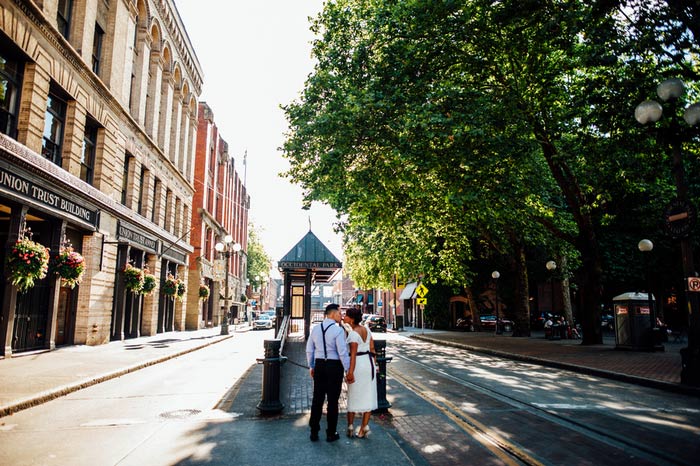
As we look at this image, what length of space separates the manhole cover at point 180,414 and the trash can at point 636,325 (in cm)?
1613

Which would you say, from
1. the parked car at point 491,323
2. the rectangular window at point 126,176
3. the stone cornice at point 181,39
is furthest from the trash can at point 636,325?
the stone cornice at point 181,39

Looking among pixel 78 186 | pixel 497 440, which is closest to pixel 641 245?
pixel 497 440

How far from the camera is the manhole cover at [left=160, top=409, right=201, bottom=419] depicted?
724 cm

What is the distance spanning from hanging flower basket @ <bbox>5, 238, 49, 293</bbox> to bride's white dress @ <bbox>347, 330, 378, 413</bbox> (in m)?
10.0

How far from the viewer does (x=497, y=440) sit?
5852 millimetres

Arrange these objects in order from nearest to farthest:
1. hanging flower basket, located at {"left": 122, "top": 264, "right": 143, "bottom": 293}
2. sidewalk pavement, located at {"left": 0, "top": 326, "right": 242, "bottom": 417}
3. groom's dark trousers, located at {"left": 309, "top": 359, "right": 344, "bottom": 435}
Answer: groom's dark trousers, located at {"left": 309, "top": 359, "right": 344, "bottom": 435}, sidewalk pavement, located at {"left": 0, "top": 326, "right": 242, "bottom": 417}, hanging flower basket, located at {"left": 122, "top": 264, "right": 143, "bottom": 293}

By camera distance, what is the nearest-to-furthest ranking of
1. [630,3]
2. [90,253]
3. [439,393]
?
[439,393]
[630,3]
[90,253]

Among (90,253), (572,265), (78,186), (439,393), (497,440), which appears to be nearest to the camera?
(497,440)

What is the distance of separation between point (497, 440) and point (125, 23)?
2194 centimetres

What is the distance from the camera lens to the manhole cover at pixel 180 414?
7.24 m

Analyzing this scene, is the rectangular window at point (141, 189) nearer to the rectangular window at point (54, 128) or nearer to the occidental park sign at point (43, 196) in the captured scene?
the occidental park sign at point (43, 196)

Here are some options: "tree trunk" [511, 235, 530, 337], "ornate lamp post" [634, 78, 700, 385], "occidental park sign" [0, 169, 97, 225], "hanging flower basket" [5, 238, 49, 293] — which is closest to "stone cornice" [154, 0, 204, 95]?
"occidental park sign" [0, 169, 97, 225]

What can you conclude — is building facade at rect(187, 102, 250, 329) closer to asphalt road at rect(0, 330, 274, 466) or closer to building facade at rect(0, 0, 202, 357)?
building facade at rect(0, 0, 202, 357)

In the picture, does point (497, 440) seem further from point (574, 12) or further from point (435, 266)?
point (435, 266)
